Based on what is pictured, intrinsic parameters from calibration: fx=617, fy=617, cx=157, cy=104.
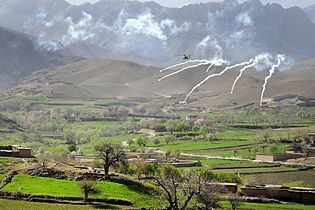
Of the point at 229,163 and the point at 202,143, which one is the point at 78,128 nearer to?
the point at 202,143

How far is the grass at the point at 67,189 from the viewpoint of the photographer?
5862cm

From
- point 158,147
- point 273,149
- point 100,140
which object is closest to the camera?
point 273,149

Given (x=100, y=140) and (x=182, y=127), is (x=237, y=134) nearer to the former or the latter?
(x=182, y=127)

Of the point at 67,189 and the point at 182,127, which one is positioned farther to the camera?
the point at 182,127

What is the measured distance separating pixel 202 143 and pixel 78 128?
175 ft

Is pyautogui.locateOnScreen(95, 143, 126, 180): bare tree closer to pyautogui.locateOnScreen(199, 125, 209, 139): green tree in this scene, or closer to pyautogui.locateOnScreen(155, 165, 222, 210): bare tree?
pyautogui.locateOnScreen(155, 165, 222, 210): bare tree

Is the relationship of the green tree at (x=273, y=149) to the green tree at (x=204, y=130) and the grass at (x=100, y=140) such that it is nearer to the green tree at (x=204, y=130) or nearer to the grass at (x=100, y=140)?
the green tree at (x=204, y=130)

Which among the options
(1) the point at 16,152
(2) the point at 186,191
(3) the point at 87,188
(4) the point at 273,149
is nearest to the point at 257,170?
(4) the point at 273,149

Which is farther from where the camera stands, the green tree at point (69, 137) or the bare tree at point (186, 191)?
the green tree at point (69, 137)

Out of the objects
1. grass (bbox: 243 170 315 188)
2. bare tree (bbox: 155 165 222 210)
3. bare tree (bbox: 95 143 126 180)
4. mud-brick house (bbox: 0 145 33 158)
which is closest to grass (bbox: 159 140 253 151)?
grass (bbox: 243 170 315 188)

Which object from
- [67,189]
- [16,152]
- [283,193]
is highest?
[16,152]

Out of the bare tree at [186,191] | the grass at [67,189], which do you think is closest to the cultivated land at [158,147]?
the grass at [67,189]

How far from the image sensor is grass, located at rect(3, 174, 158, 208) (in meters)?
58.6

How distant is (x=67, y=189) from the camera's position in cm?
6016
